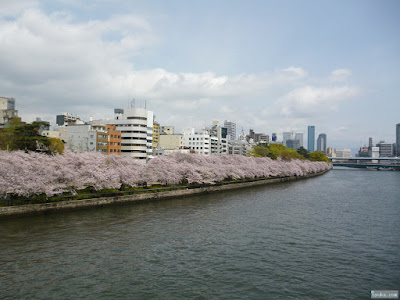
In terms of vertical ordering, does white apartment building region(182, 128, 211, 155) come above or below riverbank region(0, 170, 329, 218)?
above

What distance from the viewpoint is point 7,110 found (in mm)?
97438

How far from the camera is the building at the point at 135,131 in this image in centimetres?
9169

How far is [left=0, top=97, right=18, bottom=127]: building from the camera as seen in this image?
96.3 meters

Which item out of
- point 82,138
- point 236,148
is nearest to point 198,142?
point 236,148

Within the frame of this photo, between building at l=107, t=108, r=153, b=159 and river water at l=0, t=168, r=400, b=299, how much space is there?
57989 mm

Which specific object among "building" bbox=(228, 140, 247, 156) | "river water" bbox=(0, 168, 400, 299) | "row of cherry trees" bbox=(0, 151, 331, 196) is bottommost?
"river water" bbox=(0, 168, 400, 299)

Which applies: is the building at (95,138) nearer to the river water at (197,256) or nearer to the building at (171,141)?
the river water at (197,256)

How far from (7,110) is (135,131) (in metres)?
44.2

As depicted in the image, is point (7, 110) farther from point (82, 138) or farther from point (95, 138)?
point (95, 138)

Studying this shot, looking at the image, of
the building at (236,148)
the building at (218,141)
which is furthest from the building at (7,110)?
the building at (236,148)

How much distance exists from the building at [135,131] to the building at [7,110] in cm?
3466

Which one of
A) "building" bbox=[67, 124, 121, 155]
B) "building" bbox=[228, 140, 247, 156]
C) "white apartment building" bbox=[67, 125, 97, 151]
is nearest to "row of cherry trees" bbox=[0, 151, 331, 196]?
"building" bbox=[67, 124, 121, 155]

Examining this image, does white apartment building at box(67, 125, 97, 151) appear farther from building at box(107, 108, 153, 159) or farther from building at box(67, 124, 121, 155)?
building at box(107, 108, 153, 159)

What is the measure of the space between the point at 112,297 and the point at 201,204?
97.7ft
